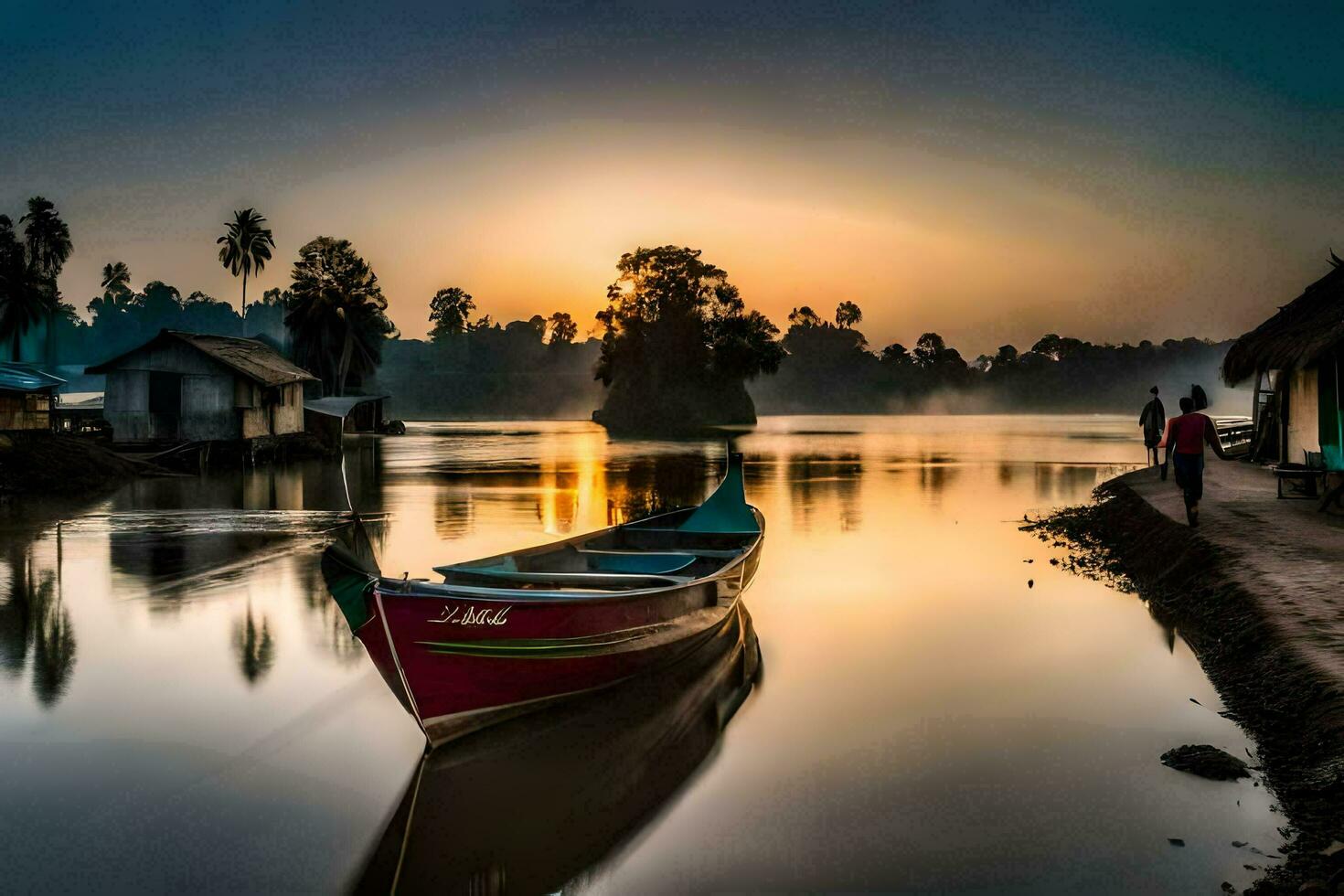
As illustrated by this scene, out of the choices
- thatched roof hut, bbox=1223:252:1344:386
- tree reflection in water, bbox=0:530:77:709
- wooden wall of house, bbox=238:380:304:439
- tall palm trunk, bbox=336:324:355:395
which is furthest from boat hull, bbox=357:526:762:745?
tall palm trunk, bbox=336:324:355:395

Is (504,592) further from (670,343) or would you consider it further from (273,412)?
(670,343)

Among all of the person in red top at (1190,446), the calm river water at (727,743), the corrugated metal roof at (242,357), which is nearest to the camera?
the calm river water at (727,743)

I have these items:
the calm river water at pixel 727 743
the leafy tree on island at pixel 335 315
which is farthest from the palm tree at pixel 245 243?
the calm river water at pixel 727 743

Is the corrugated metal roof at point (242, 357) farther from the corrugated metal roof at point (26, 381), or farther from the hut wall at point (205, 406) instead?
the corrugated metal roof at point (26, 381)

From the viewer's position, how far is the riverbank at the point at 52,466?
28.6 metres

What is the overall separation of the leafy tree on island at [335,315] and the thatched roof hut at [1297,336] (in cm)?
5991

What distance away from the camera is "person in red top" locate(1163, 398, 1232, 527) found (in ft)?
47.1

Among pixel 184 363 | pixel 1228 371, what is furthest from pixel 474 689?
pixel 184 363

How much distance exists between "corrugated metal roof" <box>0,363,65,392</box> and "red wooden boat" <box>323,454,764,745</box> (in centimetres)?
2713

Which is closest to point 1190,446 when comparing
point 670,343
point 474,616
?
point 474,616

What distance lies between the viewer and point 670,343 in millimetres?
110062

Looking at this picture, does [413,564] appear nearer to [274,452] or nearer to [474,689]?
[474,689]

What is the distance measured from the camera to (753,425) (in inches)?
4961

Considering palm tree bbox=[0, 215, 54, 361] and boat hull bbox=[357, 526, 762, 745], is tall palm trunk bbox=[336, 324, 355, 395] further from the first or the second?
boat hull bbox=[357, 526, 762, 745]
